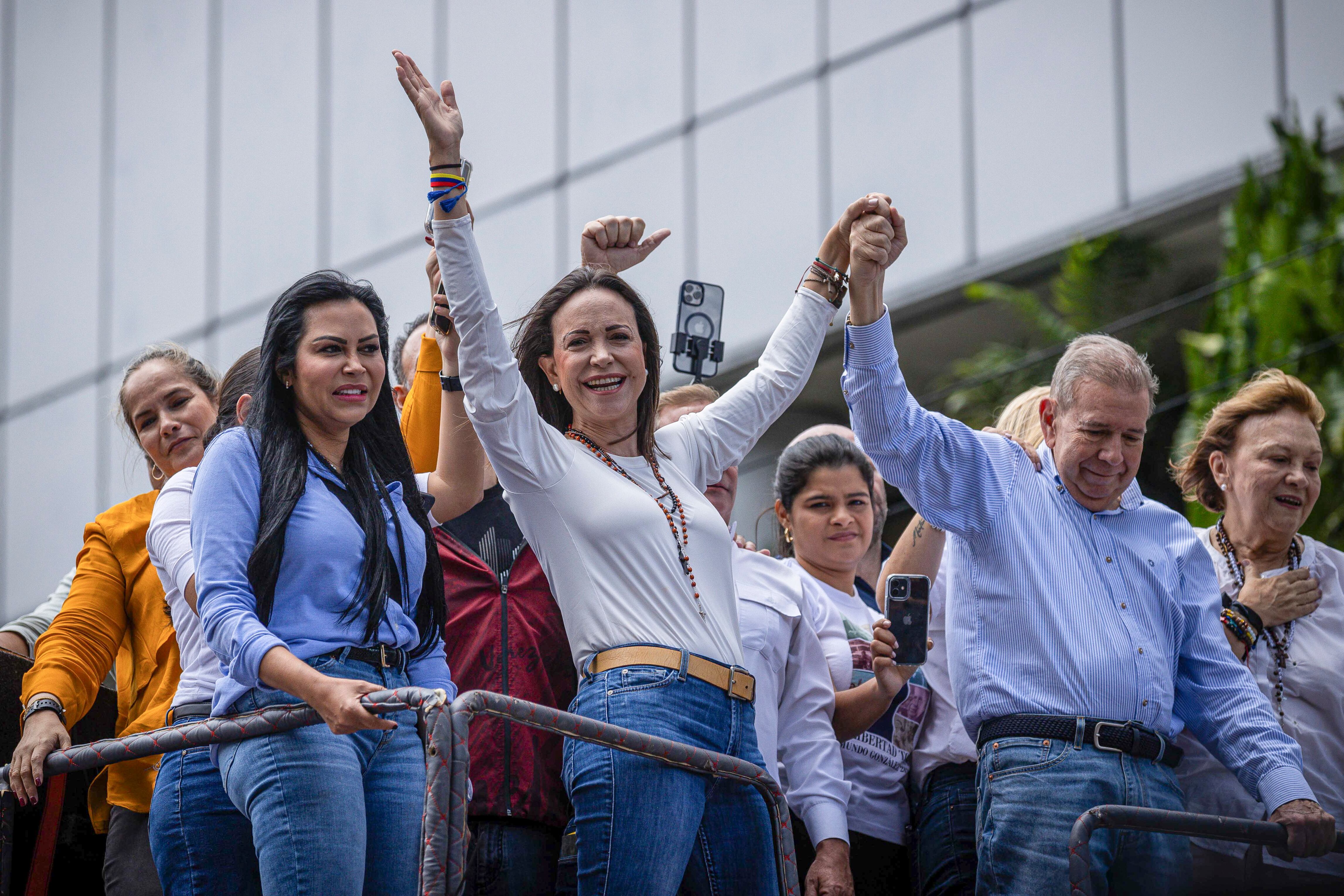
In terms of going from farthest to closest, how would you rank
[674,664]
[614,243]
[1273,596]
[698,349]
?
[698,349], [1273,596], [614,243], [674,664]

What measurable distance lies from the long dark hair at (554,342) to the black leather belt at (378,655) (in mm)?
775

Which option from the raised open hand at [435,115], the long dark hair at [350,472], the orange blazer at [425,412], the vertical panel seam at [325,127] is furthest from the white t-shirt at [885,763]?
the vertical panel seam at [325,127]

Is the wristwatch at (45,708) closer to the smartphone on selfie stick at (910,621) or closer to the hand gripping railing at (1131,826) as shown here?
the smartphone on selfie stick at (910,621)

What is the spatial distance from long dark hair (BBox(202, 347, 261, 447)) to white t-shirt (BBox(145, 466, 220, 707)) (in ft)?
0.44

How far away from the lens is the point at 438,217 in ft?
10.3

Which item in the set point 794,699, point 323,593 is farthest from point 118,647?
point 794,699

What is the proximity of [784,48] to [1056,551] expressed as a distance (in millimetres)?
8060

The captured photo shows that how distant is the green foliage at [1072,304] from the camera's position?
9602mm

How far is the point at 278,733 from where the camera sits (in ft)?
9.13

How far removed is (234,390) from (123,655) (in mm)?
847

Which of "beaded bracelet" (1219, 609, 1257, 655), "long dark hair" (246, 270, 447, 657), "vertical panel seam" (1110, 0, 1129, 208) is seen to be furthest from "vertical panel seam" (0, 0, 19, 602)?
"beaded bracelet" (1219, 609, 1257, 655)

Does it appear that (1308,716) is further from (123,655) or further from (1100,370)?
(123,655)

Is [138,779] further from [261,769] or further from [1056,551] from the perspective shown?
[1056,551]

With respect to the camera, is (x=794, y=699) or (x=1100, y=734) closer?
(x=1100, y=734)
